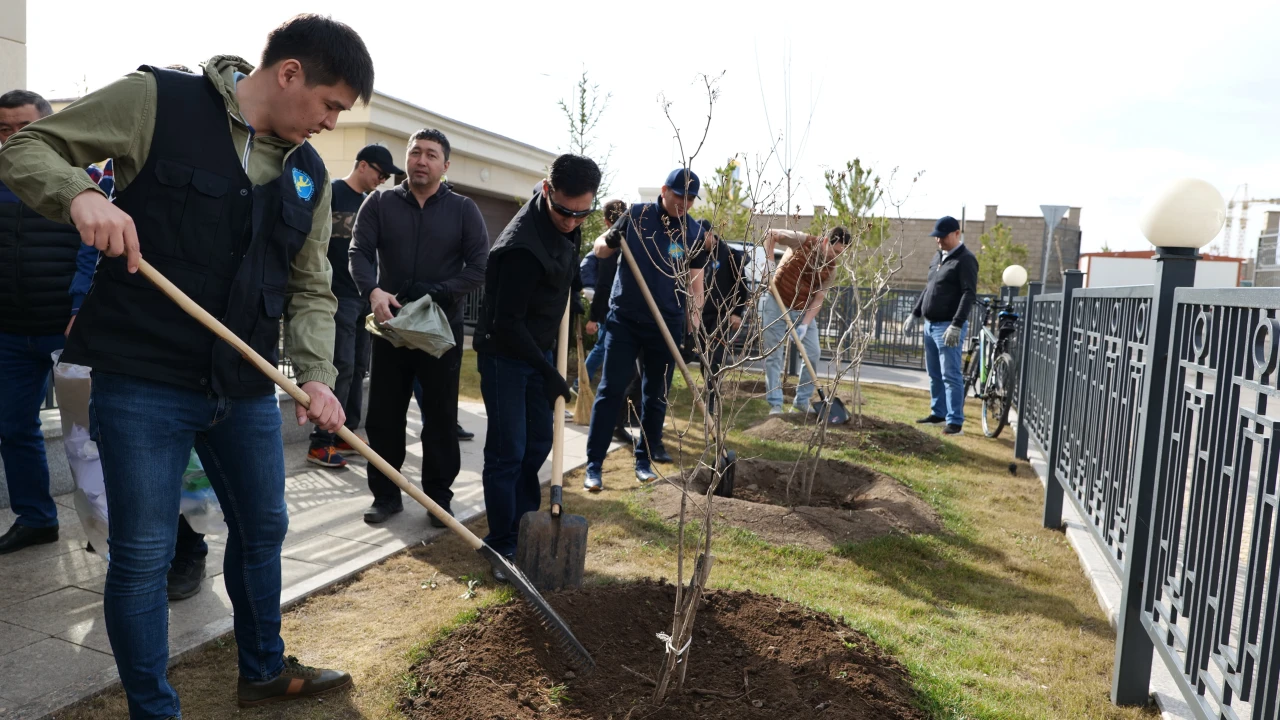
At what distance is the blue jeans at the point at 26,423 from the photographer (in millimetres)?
3879

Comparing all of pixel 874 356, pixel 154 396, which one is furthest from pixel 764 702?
pixel 874 356

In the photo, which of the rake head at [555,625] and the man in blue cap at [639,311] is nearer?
the rake head at [555,625]

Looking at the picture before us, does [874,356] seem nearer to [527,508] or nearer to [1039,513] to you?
[1039,513]

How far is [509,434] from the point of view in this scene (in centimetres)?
406

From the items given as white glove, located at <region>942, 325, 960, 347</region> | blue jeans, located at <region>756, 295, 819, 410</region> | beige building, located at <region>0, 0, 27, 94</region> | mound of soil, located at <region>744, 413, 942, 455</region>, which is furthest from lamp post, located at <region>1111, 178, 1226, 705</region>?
beige building, located at <region>0, 0, 27, 94</region>

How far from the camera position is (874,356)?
17500mm

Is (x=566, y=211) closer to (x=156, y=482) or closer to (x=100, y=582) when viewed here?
(x=156, y=482)

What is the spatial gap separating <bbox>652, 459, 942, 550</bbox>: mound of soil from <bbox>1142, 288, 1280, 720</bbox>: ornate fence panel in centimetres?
202

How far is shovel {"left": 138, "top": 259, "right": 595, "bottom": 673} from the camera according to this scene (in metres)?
2.19

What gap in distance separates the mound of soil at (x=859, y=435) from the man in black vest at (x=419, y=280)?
3.51 meters

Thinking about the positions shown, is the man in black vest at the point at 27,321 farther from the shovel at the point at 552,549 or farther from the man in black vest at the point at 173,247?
the shovel at the point at 552,549

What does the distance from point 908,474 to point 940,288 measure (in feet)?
8.96

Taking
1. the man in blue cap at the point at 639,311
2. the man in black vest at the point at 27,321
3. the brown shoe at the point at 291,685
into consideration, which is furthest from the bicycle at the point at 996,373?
the man in black vest at the point at 27,321

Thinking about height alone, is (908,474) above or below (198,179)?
below
